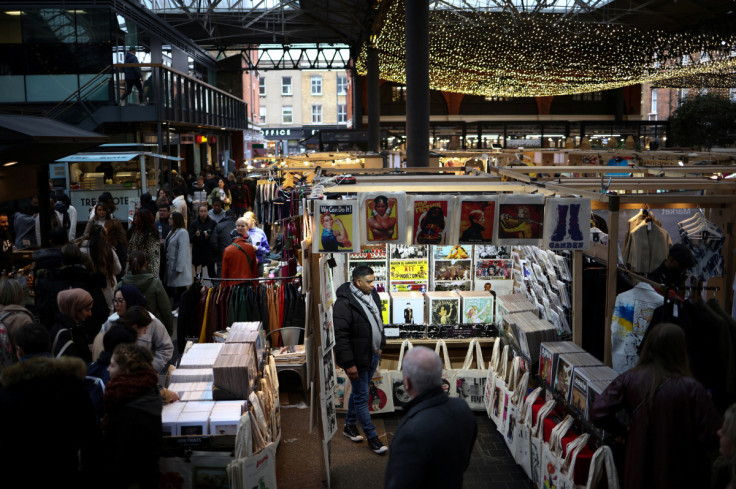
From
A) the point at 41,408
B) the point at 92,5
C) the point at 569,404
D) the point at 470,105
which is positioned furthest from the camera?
the point at 470,105

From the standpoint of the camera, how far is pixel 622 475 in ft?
14.3

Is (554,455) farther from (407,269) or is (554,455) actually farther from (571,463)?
(407,269)

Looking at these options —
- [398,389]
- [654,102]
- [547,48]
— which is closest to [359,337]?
[398,389]

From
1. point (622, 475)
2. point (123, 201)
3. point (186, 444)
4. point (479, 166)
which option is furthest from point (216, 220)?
point (622, 475)

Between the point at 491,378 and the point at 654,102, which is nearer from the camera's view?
the point at 491,378

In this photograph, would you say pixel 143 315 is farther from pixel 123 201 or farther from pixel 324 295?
pixel 123 201

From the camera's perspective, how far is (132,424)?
4043 mm

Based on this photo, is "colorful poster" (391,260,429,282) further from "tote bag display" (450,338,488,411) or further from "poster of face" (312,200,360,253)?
"poster of face" (312,200,360,253)

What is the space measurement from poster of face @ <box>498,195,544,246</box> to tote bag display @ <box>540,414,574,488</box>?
4.71 ft

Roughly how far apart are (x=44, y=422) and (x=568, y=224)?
3.94m

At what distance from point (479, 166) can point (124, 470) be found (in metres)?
9.82

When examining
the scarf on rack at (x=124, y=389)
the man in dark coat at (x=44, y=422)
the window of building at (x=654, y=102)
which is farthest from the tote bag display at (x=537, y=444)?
the window of building at (x=654, y=102)

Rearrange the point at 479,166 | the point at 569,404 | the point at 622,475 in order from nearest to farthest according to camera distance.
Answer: the point at 622,475, the point at 569,404, the point at 479,166

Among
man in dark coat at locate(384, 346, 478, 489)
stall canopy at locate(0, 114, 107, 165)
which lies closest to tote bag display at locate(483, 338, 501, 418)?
man in dark coat at locate(384, 346, 478, 489)
